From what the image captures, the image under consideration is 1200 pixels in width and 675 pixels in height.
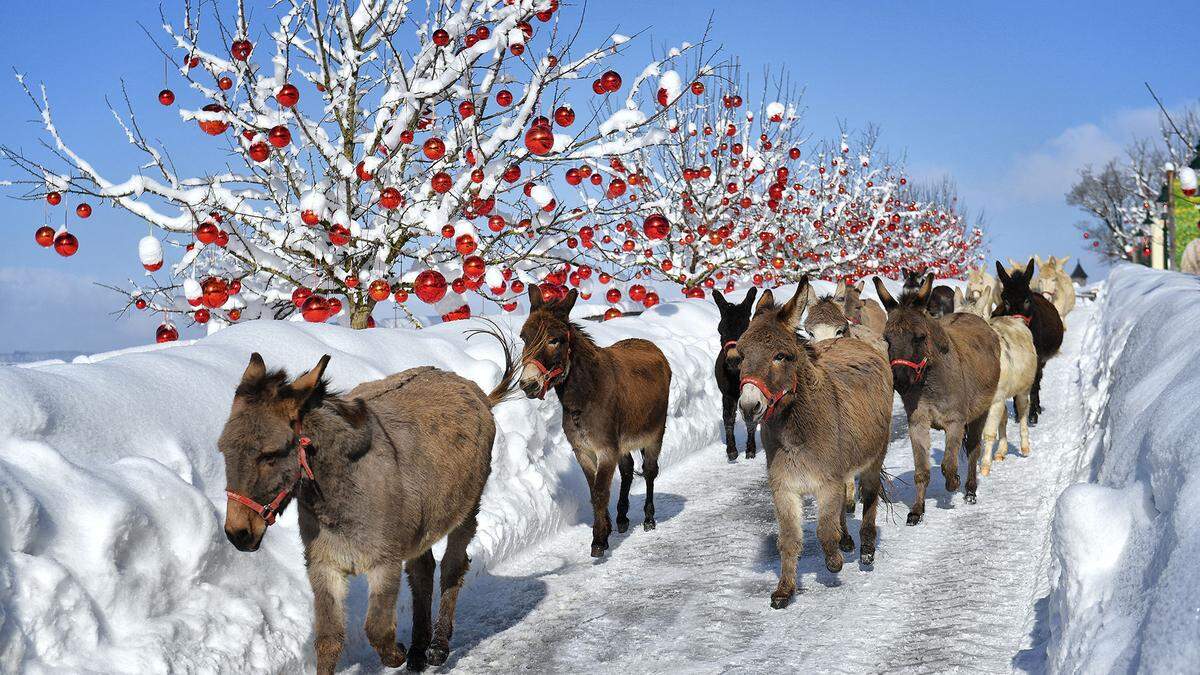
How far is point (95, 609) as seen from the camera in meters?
4.17

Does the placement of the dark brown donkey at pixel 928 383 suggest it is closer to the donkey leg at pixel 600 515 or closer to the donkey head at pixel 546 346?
the donkey leg at pixel 600 515

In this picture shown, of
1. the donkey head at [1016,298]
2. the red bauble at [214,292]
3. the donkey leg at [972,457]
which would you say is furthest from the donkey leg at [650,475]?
the donkey head at [1016,298]

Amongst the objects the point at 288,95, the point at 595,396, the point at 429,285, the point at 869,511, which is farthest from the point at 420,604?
the point at 288,95

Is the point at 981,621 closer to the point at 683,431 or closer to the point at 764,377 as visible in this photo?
the point at 764,377

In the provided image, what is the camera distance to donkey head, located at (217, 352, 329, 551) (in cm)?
407

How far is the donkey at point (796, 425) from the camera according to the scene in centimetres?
616

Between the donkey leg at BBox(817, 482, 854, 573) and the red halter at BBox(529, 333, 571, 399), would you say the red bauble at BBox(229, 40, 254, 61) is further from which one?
the donkey leg at BBox(817, 482, 854, 573)

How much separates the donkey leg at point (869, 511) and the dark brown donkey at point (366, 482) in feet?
10.2

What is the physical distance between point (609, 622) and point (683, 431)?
20.4ft

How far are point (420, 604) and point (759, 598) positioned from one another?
2.39m

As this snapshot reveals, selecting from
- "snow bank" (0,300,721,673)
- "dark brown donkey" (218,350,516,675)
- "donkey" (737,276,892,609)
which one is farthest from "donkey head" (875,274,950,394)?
"dark brown donkey" (218,350,516,675)

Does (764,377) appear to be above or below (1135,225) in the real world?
below

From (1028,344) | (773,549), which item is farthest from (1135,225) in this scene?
(773,549)

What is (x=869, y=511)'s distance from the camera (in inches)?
284
